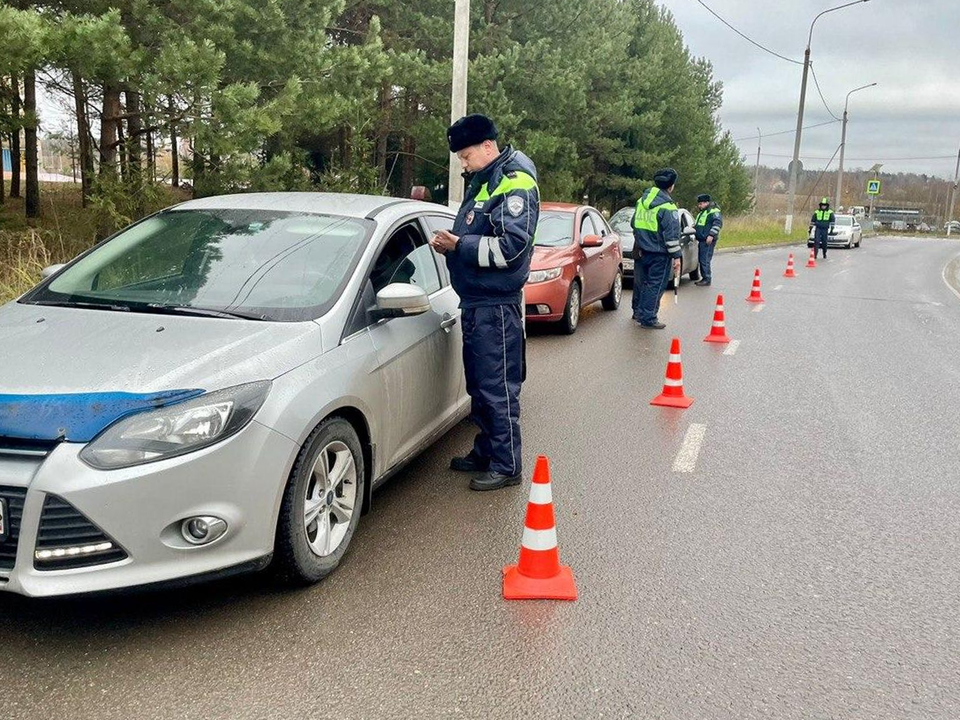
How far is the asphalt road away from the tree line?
664 centimetres

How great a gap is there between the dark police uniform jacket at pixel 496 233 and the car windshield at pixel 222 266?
0.57m

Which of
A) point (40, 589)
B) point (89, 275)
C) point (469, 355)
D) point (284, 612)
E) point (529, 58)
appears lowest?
point (284, 612)

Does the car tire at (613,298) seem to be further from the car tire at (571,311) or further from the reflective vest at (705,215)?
the reflective vest at (705,215)

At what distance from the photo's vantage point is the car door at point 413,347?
423 cm

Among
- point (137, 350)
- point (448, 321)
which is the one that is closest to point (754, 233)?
point (448, 321)

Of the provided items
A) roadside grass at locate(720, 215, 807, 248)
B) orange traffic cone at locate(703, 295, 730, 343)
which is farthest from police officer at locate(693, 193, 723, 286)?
roadside grass at locate(720, 215, 807, 248)

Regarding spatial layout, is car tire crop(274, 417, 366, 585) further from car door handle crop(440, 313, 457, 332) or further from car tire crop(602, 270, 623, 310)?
car tire crop(602, 270, 623, 310)

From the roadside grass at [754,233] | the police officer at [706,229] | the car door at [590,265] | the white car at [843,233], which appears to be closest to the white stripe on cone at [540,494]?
the car door at [590,265]

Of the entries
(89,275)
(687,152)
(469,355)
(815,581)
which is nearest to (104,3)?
(89,275)

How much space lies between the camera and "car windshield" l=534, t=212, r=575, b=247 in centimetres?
1094

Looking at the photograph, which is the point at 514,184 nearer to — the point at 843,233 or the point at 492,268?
the point at 492,268

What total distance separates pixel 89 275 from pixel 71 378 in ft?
4.96

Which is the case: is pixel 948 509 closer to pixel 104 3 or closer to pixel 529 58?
pixel 104 3

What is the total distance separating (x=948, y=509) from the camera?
4844 mm
